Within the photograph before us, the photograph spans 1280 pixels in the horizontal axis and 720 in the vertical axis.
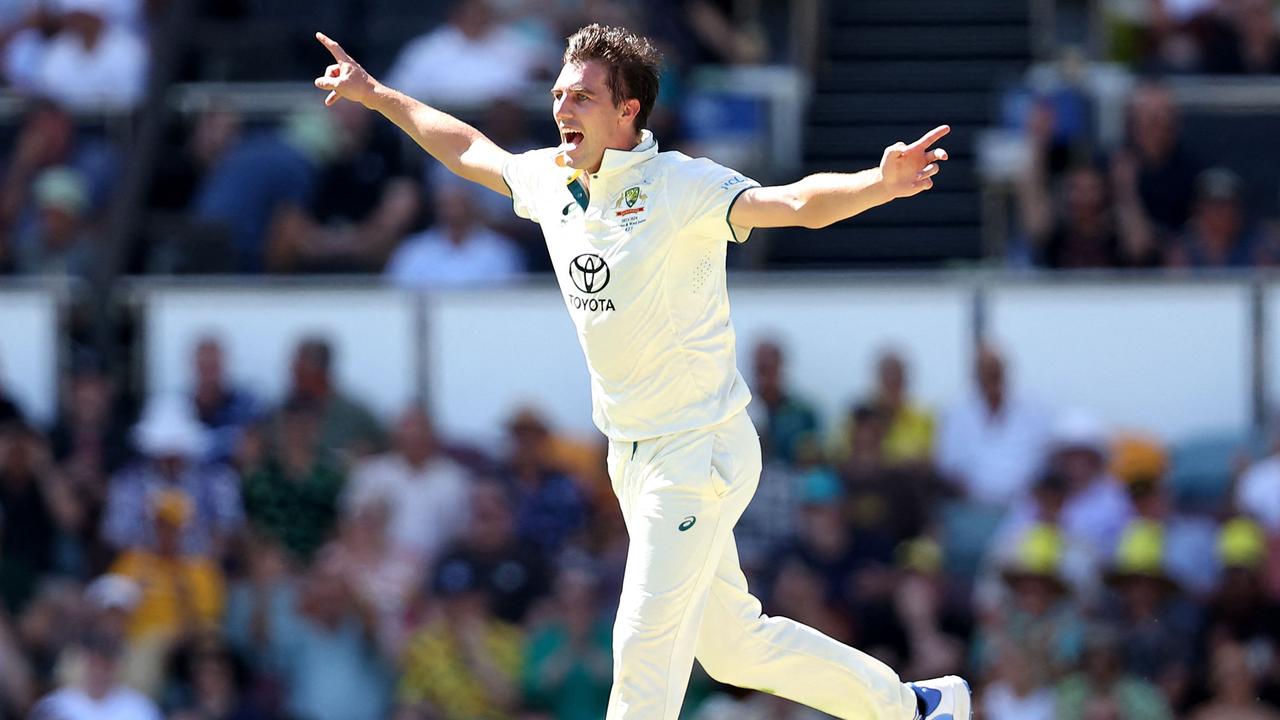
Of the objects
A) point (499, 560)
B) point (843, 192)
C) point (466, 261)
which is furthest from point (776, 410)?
point (843, 192)

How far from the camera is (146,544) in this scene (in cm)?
1184

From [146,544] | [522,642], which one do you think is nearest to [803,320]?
[522,642]

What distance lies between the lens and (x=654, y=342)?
21.5 ft

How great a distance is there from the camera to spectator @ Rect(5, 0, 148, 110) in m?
14.5

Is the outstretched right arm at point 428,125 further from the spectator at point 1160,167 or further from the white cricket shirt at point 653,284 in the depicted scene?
the spectator at point 1160,167

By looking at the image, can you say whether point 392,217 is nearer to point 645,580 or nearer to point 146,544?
point 146,544

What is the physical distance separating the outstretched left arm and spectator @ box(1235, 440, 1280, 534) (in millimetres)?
5591

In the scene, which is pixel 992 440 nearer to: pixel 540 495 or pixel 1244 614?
pixel 1244 614

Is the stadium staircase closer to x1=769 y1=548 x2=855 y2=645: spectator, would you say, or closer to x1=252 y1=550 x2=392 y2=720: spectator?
x1=769 y1=548 x2=855 y2=645: spectator

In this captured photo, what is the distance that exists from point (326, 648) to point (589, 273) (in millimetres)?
5329

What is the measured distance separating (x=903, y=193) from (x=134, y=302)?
7.48m

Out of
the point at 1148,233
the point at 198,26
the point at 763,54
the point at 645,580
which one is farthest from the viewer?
the point at 763,54

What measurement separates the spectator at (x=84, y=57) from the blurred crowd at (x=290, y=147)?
0.04ft

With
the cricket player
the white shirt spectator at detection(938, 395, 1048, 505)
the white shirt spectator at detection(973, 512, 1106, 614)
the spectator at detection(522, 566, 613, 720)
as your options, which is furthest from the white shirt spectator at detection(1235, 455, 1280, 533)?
the cricket player
